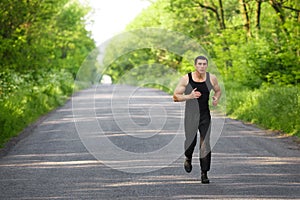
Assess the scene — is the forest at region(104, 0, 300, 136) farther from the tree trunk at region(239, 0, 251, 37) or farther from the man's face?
the man's face

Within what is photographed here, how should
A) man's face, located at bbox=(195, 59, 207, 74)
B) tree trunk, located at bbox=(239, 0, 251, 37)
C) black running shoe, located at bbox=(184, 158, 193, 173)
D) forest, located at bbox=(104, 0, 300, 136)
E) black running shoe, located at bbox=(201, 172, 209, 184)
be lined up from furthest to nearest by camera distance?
tree trunk, located at bbox=(239, 0, 251, 37) < forest, located at bbox=(104, 0, 300, 136) < black running shoe, located at bbox=(184, 158, 193, 173) < black running shoe, located at bbox=(201, 172, 209, 184) < man's face, located at bbox=(195, 59, 207, 74)

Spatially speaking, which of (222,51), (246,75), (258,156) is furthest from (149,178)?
(222,51)

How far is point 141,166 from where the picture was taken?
11648mm

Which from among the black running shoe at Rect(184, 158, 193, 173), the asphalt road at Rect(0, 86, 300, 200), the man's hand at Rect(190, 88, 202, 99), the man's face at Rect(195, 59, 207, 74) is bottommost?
the asphalt road at Rect(0, 86, 300, 200)

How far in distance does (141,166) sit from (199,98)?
231 centimetres

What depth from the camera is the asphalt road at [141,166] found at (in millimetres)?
9125

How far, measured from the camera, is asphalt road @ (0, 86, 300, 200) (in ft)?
29.9

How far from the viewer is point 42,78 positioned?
39469 mm

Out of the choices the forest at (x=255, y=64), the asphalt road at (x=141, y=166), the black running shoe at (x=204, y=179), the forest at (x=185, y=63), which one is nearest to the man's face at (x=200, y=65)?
the black running shoe at (x=204, y=179)

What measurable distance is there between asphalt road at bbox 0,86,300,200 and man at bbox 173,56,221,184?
55 centimetres

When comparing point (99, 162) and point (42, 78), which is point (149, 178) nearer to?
point (99, 162)

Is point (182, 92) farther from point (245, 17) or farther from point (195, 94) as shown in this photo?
point (245, 17)

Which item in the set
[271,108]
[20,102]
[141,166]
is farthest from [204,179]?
[20,102]

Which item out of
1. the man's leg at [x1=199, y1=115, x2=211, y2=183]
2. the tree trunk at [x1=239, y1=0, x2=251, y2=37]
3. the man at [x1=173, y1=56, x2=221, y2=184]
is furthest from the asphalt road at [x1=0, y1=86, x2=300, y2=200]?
the tree trunk at [x1=239, y1=0, x2=251, y2=37]
